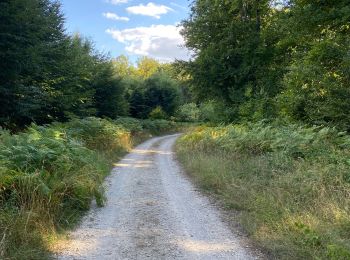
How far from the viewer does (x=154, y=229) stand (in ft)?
21.9

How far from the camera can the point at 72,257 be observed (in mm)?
5258

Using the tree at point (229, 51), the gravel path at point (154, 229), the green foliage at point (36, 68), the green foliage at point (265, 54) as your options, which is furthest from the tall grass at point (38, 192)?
the tree at point (229, 51)

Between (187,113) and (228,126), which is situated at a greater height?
(187,113)

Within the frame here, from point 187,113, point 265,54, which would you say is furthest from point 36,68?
point 187,113

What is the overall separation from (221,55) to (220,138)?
9689 millimetres

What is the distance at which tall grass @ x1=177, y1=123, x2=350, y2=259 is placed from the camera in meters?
5.43

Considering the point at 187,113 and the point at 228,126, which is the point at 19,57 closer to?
the point at 228,126

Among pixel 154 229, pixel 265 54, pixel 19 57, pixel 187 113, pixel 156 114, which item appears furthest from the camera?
pixel 187 113

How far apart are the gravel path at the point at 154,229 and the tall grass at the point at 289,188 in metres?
0.55

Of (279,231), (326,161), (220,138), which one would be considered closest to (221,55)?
(220,138)

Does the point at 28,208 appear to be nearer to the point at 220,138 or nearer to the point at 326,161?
the point at 326,161

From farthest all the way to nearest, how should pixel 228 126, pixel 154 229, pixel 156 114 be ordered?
pixel 156 114 → pixel 228 126 → pixel 154 229

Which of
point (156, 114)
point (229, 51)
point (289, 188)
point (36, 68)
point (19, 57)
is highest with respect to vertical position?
point (229, 51)

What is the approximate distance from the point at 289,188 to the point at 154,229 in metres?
3.09
